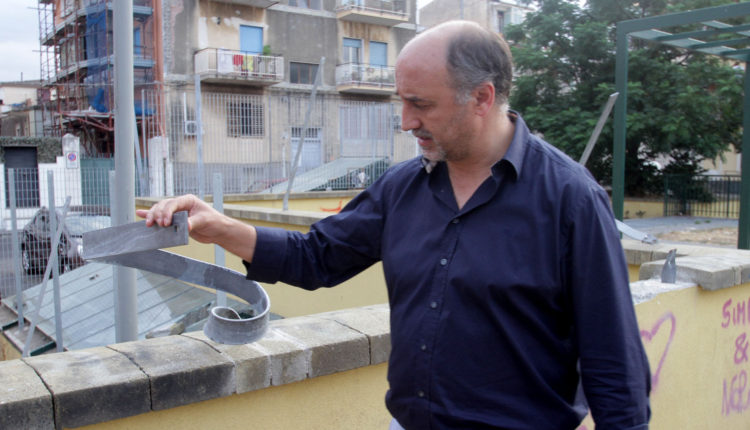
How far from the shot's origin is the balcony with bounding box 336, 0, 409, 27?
28734 millimetres

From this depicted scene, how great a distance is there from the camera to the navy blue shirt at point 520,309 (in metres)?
1.50

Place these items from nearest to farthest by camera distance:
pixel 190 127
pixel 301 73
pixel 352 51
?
pixel 190 127 → pixel 301 73 → pixel 352 51

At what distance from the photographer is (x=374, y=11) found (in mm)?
29234

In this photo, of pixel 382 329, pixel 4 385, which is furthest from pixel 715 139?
pixel 4 385

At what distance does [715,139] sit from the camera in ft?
66.0

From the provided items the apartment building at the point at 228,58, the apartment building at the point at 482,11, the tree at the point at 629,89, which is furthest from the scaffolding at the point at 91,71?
the apartment building at the point at 482,11

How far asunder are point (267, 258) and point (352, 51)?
95.6ft

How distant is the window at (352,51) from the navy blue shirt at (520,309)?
28853 mm

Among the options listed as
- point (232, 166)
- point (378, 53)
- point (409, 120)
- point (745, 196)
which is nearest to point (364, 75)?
point (378, 53)

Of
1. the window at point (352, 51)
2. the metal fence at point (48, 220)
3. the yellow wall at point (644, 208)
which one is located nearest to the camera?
the metal fence at point (48, 220)

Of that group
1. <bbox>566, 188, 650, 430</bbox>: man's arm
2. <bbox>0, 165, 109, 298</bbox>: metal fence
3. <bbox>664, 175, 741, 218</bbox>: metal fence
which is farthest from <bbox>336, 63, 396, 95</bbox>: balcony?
<bbox>566, 188, 650, 430</bbox>: man's arm

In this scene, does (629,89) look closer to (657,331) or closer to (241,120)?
(241,120)

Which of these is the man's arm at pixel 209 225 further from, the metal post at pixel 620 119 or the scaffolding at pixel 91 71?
the scaffolding at pixel 91 71

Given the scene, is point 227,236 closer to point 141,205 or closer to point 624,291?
point 624,291
